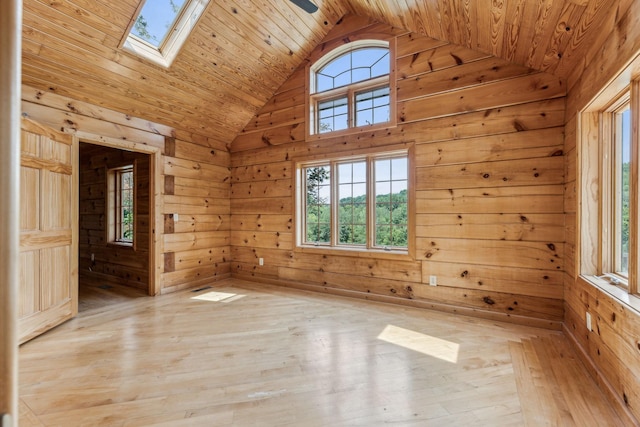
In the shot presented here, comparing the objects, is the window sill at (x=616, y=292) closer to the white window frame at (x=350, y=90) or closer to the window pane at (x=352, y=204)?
the window pane at (x=352, y=204)

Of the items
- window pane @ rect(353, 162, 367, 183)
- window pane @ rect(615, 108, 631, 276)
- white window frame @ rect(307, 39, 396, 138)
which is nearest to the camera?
window pane @ rect(615, 108, 631, 276)

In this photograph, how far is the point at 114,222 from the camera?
517 centimetres

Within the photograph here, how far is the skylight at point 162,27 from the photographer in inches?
115

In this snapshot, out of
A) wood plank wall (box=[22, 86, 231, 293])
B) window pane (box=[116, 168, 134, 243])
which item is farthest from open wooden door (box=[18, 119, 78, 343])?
window pane (box=[116, 168, 134, 243])

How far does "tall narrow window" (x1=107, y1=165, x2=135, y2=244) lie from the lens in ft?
16.7

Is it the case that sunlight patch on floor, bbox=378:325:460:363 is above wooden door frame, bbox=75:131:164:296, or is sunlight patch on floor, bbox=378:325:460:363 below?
below

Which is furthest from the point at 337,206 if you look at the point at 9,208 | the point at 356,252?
the point at 9,208

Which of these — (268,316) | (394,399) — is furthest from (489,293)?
(268,316)

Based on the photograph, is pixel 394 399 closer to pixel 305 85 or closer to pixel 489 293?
pixel 489 293

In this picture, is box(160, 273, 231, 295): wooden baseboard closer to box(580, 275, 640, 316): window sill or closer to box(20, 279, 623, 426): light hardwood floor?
box(20, 279, 623, 426): light hardwood floor

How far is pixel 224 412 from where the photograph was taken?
170 cm

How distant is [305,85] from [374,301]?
3.00 m

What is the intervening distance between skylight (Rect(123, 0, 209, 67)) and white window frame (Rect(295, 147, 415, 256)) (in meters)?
1.96

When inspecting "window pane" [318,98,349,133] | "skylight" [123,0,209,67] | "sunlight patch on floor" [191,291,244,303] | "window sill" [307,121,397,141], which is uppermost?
"skylight" [123,0,209,67]
